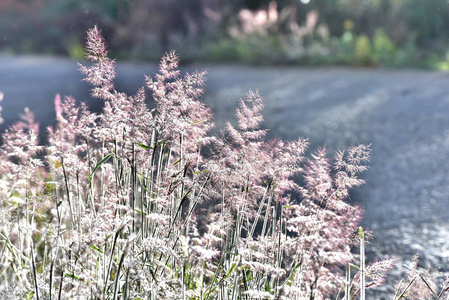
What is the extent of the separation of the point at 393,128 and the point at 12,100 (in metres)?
5.09

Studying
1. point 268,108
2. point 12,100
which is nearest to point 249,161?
point 268,108

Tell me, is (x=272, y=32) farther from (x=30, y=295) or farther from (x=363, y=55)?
(x=30, y=295)

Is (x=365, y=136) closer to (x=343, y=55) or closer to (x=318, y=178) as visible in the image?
(x=318, y=178)

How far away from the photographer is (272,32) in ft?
37.6

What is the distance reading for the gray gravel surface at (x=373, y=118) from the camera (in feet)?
10.1

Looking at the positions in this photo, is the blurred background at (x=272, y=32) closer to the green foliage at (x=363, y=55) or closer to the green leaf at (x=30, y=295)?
the green foliage at (x=363, y=55)

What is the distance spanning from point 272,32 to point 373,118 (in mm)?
6435

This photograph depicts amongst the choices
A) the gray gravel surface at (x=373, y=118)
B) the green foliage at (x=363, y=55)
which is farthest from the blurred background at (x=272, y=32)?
the gray gravel surface at (x=373, y=118)

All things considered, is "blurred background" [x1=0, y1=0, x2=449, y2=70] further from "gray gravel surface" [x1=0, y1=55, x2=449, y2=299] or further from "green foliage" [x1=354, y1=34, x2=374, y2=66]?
"gray gravel surface" [x1=0, y1=55, x2=449, y2=299]

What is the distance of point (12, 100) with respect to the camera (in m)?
7.04

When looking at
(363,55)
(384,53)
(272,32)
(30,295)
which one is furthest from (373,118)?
(272,32)

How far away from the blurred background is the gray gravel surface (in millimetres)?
733

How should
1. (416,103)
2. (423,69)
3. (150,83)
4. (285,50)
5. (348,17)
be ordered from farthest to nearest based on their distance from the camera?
(348,17), (285,50), (423,69), (416,103), (150,83)

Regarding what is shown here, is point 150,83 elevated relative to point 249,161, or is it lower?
elevated
